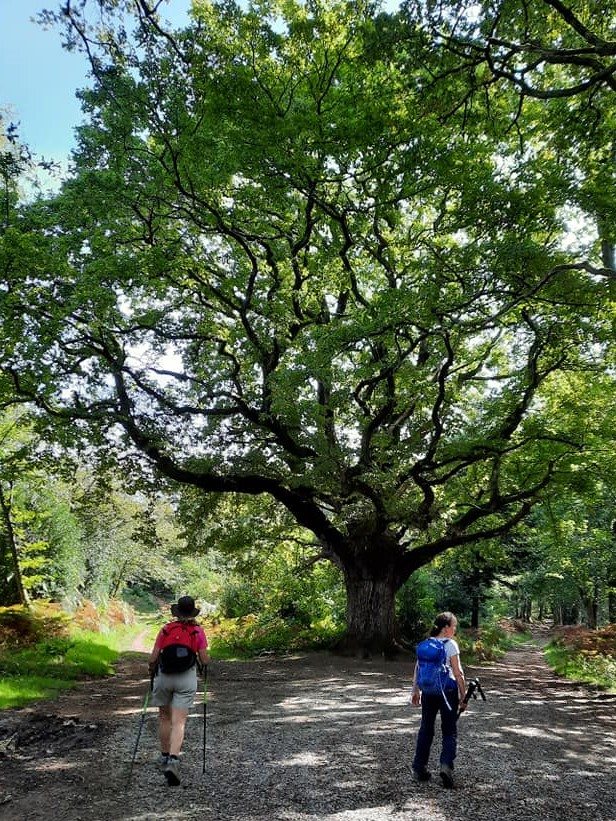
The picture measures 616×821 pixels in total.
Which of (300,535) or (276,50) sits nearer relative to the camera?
(276,50)

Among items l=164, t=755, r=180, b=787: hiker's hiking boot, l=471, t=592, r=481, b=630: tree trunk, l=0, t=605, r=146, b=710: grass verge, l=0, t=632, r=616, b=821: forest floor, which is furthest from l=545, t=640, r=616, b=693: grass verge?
l=0, t=605, r=146, b=710: grass verge

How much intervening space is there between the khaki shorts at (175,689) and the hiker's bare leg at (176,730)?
4 centimetres

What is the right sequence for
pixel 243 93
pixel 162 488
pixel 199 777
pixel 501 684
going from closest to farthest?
pixel 199 777, pixel 243 93, pixel 501 684, pixel 162 488

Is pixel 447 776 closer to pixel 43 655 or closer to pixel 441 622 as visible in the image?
pixel 441 622

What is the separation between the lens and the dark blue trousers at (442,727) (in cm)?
469

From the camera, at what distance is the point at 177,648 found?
5043 millimetres

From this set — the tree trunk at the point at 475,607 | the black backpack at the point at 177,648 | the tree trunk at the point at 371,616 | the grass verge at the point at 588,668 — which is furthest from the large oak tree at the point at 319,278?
the tree trunk at the point at 475,607

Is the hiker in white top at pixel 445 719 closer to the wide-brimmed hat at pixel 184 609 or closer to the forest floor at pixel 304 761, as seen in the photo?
the forest floor at pixel 304 761

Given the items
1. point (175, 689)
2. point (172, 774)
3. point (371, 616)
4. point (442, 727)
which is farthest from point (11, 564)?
point (442, 727)

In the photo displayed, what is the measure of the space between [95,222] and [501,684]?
13.5m

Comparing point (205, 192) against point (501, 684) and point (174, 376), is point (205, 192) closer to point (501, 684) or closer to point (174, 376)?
point (174, 376)

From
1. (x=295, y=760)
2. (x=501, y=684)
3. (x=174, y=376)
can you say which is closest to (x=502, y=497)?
(x=501, y=684)

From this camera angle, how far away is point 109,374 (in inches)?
531

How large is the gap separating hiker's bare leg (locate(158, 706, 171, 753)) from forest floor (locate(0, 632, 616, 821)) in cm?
27
